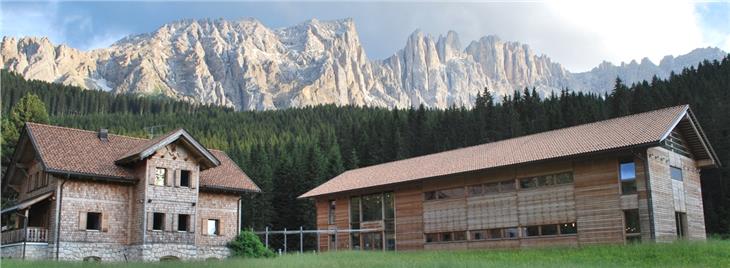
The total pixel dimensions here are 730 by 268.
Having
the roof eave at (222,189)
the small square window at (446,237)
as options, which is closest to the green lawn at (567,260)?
the small square window at (446,237)

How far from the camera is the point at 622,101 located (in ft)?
247

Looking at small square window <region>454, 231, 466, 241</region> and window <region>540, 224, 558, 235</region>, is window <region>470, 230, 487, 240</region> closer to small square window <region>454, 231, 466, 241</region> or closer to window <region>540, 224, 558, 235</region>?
small square window <region>454, 231, 466, 241</region>

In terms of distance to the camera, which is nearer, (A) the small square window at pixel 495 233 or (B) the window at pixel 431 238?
(A) the small square window at pixel 495 233

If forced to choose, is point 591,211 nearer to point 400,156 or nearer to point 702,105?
point 702,105

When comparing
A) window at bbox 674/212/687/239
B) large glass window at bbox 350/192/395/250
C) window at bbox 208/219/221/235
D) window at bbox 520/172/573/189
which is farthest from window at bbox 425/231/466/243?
window at bbox 208/219/221/235

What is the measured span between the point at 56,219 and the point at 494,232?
22.2 metres

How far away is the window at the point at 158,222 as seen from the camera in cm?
3597

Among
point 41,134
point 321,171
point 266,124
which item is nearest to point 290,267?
point 41,134

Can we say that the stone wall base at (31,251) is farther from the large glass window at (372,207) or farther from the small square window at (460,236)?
the small square window at (460,236)

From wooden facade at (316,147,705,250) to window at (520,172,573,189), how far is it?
142mm

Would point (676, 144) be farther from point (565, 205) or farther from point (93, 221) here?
point (93, 221)

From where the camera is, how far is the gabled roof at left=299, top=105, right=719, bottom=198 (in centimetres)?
3350

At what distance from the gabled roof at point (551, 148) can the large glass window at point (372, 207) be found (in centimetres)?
111

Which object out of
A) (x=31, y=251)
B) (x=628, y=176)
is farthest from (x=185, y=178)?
(x=628, y=176)
